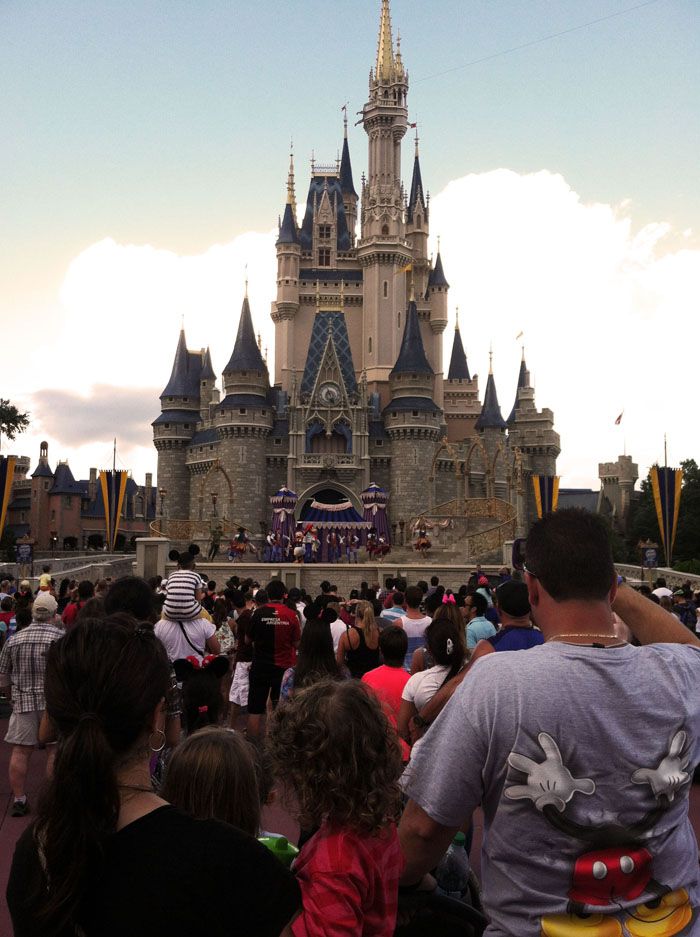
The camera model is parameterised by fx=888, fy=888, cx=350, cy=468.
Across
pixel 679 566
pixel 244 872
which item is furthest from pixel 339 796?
pixel 679 566

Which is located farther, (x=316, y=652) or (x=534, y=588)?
(x=316, y=652)

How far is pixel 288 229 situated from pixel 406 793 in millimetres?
62457

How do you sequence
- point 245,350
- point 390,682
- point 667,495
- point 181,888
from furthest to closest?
point 245,350
point 667,495
point 390,682
point 181,888

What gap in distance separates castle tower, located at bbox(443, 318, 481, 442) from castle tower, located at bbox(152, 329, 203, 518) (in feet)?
58.5

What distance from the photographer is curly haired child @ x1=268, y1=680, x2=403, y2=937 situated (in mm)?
2570

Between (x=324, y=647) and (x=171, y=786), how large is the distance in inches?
139

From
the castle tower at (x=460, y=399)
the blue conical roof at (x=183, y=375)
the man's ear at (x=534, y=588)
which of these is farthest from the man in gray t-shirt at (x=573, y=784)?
the blue conical roof at (x=183, y=375)

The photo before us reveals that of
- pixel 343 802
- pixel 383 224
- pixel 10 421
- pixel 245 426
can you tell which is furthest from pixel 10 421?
pixel 343 802

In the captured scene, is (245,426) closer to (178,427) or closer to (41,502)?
(178,427)

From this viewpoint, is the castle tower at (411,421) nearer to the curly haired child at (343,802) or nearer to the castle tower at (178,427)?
the castle tower at (178,427)

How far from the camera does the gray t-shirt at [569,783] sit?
2213 millimetres

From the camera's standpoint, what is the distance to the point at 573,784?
2215mm

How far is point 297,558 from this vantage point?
3556 cm

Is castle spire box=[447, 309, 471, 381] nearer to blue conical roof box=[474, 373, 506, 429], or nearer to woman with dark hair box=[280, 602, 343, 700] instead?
blue conical roof box=[474, 373, 506, 429]
